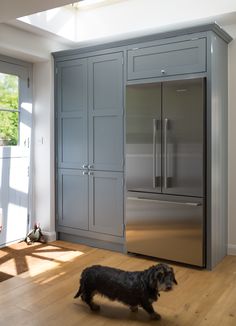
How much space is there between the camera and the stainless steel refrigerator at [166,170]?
3.38 m

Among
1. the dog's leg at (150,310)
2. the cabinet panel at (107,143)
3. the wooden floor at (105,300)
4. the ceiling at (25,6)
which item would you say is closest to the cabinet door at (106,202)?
the cabinet panel at (107,143)

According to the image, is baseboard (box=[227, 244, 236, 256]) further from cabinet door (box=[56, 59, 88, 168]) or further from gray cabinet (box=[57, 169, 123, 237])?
cabinet door (box=[56, 59, 88, 168])

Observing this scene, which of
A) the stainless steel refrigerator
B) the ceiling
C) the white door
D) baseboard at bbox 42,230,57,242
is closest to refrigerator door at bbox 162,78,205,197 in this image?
the stainless steel refrigerator

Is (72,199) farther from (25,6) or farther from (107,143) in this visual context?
(25,6)

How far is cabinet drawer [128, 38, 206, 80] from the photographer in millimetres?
3402

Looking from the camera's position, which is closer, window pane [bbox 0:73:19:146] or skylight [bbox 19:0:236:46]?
skylight [bbox 19:0:236:46]

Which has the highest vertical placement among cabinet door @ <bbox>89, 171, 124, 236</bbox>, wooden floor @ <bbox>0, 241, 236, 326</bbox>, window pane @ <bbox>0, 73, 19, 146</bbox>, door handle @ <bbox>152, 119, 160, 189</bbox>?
window pane @ <bbox>0, 73, 19, 146</bbox>

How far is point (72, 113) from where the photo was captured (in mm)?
4301

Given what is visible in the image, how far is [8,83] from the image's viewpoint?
422cm

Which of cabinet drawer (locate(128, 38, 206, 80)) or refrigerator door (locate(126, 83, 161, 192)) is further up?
cabinet drawer (locate(128, 38, 206, 80))

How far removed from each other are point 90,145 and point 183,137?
47.0 inches

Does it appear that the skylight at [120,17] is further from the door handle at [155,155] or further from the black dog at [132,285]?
the black dog at [132,285]

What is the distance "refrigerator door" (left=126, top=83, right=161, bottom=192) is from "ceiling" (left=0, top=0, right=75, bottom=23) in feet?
4.50

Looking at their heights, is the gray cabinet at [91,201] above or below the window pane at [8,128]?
below
